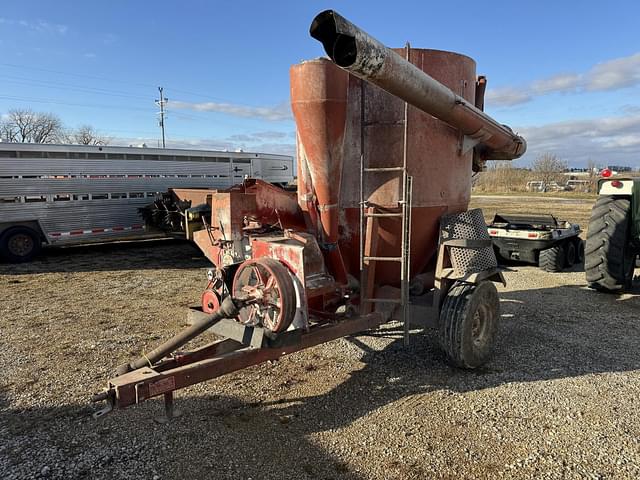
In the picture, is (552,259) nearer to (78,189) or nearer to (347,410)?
(347,410)

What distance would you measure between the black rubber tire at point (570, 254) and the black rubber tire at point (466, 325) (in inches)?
229

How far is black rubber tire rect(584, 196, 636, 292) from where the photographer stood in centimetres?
738

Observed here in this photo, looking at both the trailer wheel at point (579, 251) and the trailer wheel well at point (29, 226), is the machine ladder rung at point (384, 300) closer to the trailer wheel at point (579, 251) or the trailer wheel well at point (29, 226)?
the trailer wheel at point (579, 251)

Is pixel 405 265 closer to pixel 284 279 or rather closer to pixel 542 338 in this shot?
pixel 284 279

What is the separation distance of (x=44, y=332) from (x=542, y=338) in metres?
6.12

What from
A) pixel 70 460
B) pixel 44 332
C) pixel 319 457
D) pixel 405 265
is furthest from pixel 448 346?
pixel 44 332

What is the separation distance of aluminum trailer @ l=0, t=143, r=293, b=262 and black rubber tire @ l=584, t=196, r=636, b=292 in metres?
9.77

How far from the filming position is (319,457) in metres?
3.26

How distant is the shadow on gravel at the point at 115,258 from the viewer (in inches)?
418

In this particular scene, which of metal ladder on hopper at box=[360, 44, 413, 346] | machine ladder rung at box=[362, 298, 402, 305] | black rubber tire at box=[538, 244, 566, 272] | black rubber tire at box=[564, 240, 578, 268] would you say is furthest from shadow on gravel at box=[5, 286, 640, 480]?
black rubber tire at box=[564, 240, 578, 268]

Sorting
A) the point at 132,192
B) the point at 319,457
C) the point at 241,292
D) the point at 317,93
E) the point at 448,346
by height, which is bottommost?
the point at 319,457

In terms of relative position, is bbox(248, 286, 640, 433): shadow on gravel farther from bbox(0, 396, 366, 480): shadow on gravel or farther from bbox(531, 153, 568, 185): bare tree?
bbox(531, 153, 568, 185): bare tree

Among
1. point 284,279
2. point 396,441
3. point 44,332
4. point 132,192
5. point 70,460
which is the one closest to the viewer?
point 70,460

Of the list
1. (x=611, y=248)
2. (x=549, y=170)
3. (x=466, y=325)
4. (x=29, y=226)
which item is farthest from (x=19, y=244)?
(x=549, y=170)
